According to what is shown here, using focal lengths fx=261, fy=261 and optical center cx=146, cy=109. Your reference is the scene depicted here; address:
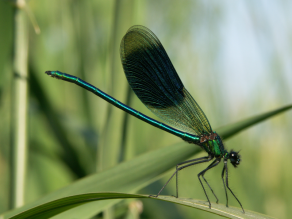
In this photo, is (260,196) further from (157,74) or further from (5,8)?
(5,8)

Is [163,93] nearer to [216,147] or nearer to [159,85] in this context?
[159,85]

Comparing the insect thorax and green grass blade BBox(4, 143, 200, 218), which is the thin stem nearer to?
green grass blade BBox(4, 143, 200, 218)

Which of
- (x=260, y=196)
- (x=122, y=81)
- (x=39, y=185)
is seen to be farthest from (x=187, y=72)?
(x=39, y=185)

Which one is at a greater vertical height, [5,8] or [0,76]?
[5,8]

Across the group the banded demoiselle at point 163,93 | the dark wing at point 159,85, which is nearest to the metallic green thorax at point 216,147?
A: the banded demoiselle at point 163,93

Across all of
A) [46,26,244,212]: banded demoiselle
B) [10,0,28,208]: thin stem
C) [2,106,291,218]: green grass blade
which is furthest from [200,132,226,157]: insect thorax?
[10,0,28,208]: thin stem

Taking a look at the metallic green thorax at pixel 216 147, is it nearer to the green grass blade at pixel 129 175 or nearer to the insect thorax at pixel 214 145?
the insect thorax at pixel 214 145

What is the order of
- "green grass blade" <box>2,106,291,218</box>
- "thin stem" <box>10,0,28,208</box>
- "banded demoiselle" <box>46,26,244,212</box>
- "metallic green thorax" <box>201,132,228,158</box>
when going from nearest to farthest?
"green grass blade" <box>2,106,291,218</box>
"thin stem" <box>10,0,28,208</box>
"banded demoiselle" <box>46,26,244,212</box>
"metallic green thorax" <box>201,132,228,158</box>
